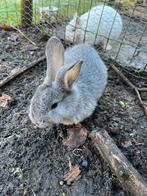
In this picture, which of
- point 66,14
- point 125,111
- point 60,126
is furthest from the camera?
point 66,14

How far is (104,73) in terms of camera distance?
317cm

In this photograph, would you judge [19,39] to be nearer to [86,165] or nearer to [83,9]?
[83,9]

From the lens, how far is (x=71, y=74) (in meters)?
2.44

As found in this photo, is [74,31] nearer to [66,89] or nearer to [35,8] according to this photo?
[35,8]

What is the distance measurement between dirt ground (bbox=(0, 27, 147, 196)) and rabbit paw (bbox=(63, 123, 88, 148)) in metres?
0.06

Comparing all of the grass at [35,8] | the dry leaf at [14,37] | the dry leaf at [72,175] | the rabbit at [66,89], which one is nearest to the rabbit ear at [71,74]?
the rabbit at [66,89]

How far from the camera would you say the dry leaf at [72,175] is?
7.86 ft

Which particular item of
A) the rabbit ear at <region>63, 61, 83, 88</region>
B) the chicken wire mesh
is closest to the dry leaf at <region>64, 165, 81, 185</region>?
the rabbit ear at <region>63, 61, 83, 88</region>

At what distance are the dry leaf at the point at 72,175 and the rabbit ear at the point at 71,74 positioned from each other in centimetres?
70

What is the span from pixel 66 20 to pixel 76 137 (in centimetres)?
253

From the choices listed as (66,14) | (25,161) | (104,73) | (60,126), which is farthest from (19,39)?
(25,161)

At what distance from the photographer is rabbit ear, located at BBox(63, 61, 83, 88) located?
7.81ft

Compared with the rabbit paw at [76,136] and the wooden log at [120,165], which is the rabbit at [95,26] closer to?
the rabbit paw at [76,136]

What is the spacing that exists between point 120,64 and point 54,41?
Result: 141cm
